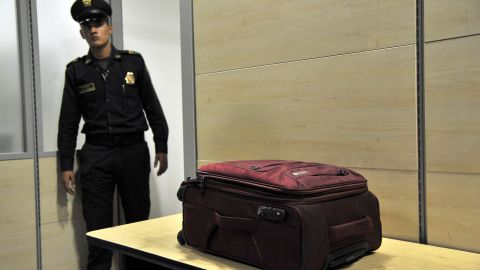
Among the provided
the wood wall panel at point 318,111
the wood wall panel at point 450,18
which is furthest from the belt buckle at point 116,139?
the wood wall panel at point 450,18

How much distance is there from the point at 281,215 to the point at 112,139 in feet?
5.20

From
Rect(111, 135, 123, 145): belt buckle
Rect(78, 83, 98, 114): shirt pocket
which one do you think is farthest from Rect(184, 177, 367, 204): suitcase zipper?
Rect(78, 83, 98, 114): shirt pocket

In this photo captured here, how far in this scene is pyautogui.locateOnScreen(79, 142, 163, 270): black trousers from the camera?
2234 millimetres

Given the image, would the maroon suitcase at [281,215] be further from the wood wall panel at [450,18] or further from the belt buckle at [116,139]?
the belt buckle at [116,139]

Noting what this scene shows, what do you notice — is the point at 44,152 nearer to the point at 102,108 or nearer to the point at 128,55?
the point at 102,108

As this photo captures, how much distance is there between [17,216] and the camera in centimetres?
221

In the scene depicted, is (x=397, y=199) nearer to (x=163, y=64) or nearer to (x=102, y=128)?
(x=102, y=128)

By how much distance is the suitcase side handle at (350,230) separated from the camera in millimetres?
856

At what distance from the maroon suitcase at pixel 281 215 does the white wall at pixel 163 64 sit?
1.98 m

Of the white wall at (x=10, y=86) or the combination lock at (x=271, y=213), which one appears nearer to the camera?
the combination lock at (x=271, y=213)

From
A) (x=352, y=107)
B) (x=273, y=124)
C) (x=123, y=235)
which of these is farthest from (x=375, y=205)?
(x=123, y=235)

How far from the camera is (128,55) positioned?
2.41 meters

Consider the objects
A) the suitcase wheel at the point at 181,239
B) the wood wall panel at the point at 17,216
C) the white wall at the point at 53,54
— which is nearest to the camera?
the suitcase wheel at the point at 181,239

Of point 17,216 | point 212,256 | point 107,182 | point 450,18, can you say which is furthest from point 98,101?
point 450,18
